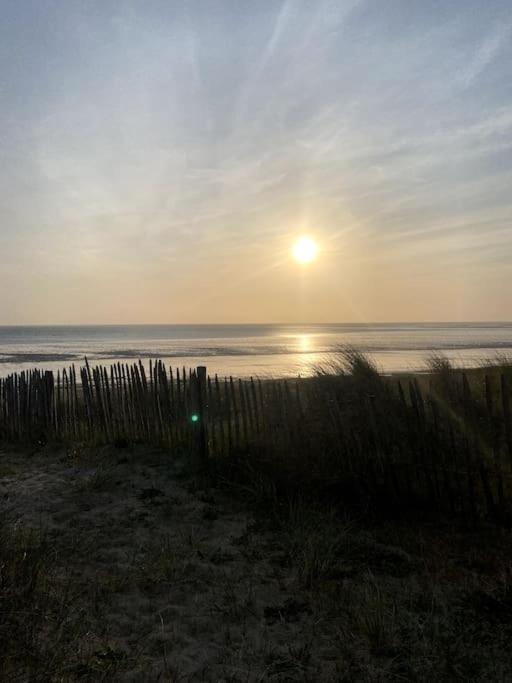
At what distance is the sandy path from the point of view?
285 centimetres

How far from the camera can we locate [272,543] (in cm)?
450

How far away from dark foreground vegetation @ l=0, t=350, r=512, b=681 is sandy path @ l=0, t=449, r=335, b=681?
0.02m

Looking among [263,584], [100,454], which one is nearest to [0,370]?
[100,454]

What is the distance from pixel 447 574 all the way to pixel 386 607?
761 millimetres

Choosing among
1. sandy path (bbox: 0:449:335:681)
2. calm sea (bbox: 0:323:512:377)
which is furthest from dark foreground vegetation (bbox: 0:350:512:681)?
calm sea (bbox: 0:323:512:377)

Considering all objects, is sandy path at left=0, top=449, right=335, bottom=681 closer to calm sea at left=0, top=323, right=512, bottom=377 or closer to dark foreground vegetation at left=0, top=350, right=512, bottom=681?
dark foreground vegetation at left=0, top=350, right=512, bottom=681

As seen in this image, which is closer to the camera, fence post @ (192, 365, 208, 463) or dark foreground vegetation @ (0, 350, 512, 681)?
dark foreground vegetation @ (0, 350, 512, 681)

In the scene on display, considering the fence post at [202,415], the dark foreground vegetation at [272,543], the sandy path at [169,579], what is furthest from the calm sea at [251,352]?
the sandy path at [169,579]

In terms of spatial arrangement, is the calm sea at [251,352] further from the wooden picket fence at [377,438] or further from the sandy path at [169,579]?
the sandy path at [169,579]

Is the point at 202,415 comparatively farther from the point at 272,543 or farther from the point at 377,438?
the point at 272,543

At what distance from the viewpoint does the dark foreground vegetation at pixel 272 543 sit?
2869mm

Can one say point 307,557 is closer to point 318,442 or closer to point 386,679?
point 386,679

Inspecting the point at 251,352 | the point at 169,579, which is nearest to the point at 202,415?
the point at 169,579

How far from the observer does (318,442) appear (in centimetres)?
573
